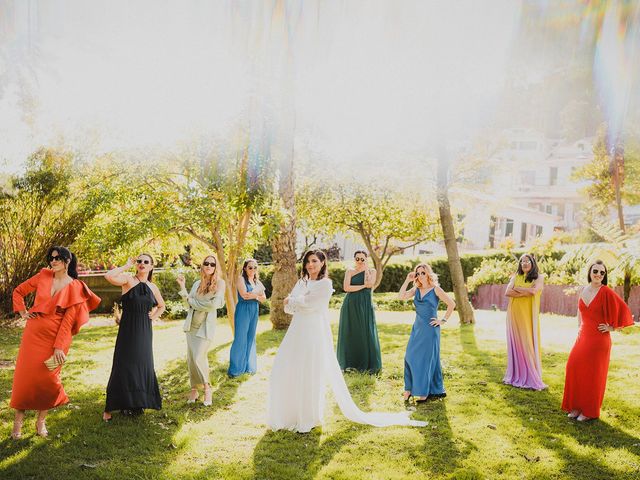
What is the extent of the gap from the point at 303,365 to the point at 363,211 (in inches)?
570

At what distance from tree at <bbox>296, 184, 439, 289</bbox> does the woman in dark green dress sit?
35.3 ft

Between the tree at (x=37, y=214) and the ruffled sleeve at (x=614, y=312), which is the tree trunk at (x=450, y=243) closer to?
the ruffled sleeve at (x=614, y=312)

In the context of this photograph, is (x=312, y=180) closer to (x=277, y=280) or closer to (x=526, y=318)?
(x=277, y=280)

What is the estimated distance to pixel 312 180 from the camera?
67.2 feet

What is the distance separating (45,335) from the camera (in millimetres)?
6082

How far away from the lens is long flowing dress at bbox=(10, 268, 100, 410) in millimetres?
6039

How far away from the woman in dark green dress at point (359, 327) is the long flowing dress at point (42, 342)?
4.75 meters

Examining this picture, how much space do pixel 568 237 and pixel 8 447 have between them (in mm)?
35280

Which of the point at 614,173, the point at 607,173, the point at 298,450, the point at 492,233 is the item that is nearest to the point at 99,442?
the point at 298,450

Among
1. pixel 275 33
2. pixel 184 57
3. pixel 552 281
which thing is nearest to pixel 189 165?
pixel 184 57

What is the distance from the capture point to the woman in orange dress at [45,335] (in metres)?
6.04

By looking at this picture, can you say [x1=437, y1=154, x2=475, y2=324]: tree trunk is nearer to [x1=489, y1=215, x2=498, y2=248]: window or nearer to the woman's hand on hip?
the woman's hand on hip

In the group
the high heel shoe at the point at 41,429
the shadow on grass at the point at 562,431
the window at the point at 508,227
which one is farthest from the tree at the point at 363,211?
the window at the point at 508,227

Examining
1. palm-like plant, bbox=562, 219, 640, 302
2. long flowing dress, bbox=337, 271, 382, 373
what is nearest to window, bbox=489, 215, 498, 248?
palm-like plant, bbox=562, 219, 640, 302
